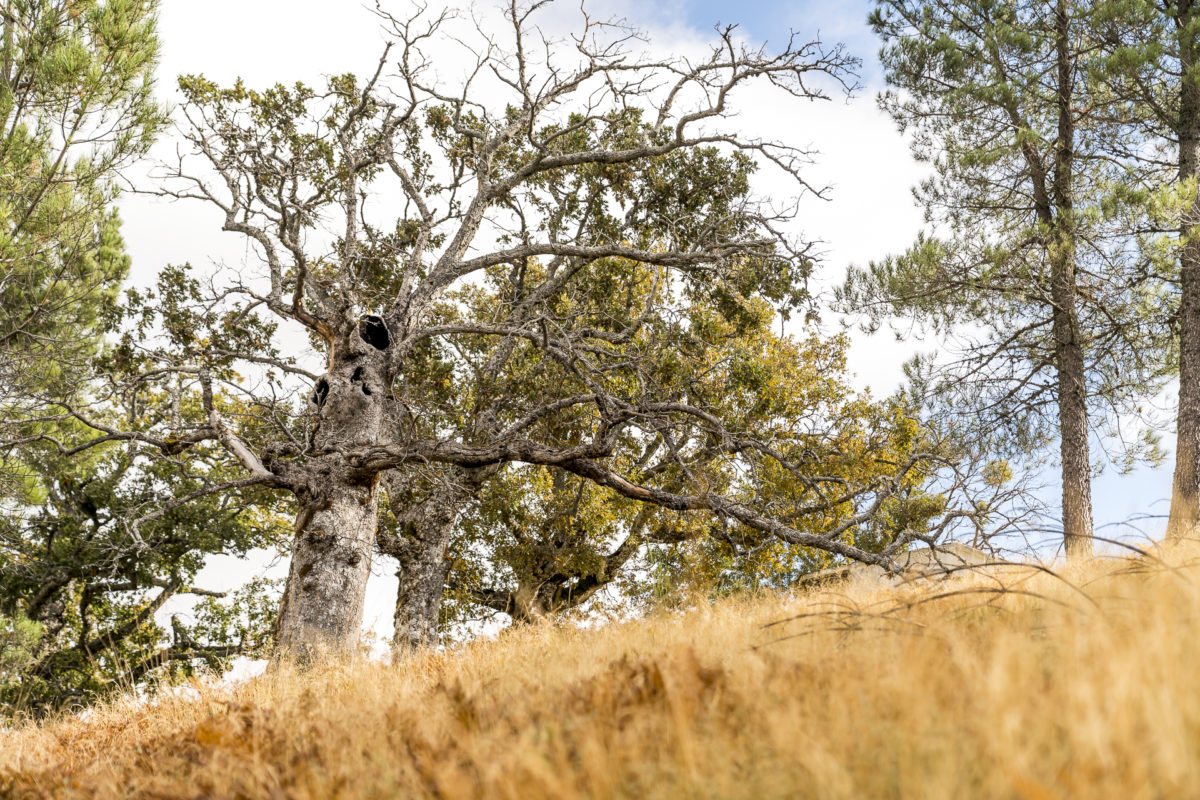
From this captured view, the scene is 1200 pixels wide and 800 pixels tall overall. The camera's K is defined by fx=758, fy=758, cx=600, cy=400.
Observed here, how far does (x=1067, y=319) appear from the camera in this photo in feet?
45.4

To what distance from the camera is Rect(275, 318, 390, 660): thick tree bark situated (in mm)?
8953

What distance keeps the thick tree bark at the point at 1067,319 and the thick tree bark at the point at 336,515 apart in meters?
11.2

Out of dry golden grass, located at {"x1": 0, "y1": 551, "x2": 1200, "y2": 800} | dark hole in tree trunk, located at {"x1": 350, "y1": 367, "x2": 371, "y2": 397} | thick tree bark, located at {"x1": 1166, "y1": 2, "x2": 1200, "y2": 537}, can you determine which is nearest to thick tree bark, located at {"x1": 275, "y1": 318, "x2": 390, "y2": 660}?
dark hole in tree trunk, located at {"x1": 350, "y1": 367, "x2": 371, "y2": 397}

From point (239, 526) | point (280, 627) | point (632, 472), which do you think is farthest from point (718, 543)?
point (239, 526)

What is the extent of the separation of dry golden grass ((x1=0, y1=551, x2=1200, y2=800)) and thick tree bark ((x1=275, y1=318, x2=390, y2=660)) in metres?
3.82

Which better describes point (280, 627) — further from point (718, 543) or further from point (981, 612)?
point (718, 543)

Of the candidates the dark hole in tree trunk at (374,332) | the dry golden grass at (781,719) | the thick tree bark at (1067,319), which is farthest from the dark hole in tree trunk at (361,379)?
the thick tree bark at (1067,319)

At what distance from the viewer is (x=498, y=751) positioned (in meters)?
2.68

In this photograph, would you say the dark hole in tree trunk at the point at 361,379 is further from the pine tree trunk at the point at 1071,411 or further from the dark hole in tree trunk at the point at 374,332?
the pine tree trunk at the point at 1071,411

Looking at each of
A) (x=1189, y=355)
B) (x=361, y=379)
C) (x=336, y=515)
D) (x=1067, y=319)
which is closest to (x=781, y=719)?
(x=336, y=515)

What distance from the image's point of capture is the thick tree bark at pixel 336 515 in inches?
352

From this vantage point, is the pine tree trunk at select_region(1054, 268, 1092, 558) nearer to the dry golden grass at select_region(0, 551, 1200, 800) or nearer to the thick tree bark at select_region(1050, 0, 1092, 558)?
the thick tree bark at select_region(1050, 0, 1092, 558)

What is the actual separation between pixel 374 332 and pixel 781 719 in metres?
9.75

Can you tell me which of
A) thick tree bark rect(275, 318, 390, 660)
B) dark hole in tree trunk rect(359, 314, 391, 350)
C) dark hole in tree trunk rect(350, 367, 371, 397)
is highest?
dark hole in tree trunk rect(359, 314, 391, 350)
